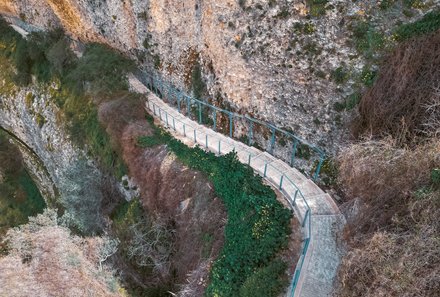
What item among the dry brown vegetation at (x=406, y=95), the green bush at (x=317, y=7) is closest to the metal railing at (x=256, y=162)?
the dry brown vegetation at (x=406, y=95)

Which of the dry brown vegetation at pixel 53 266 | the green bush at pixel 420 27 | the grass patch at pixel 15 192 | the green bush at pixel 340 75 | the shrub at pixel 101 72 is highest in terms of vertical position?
the shrub at pixel 101 72

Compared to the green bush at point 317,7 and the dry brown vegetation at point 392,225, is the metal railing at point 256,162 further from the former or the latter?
the green bush at point 317,7

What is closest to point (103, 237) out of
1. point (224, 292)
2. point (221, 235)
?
point (221, 235)

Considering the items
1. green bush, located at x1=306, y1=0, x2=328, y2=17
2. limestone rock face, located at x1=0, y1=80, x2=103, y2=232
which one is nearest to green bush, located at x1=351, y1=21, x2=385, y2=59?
green bush, located at x1=306, y1=0, x2=328, y2=17

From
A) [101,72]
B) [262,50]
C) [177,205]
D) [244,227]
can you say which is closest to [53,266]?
[177,205]

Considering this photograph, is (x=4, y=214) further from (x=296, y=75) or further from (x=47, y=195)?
(x=296, y=75)
